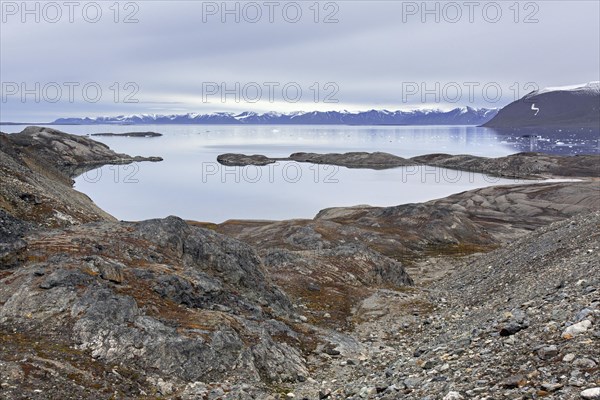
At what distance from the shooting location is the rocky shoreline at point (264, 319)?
14.5 metres

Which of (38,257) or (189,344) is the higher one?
(38,257)

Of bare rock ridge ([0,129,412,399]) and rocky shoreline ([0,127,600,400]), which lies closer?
rocky shoreline ([0,127,600,400])

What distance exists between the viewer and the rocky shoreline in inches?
572

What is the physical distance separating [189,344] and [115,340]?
2.78 m

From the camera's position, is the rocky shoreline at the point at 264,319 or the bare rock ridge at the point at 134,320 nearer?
the rocky shoreline at the point at 264,319

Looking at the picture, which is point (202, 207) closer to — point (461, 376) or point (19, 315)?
point (19, 315)

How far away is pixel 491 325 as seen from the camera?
18578 millimetres

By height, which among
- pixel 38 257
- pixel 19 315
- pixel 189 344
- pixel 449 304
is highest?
pixel 38 257

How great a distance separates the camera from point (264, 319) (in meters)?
26.1

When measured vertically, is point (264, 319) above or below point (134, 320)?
below

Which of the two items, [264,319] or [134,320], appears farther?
[264,319]

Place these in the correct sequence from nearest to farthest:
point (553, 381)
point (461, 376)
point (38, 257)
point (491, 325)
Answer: point (553, 381) → point (461, 376) → point (491, 325) → point (38, 257)

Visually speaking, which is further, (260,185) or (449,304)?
(260,185)

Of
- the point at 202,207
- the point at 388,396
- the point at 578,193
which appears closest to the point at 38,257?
the point at 388,396
